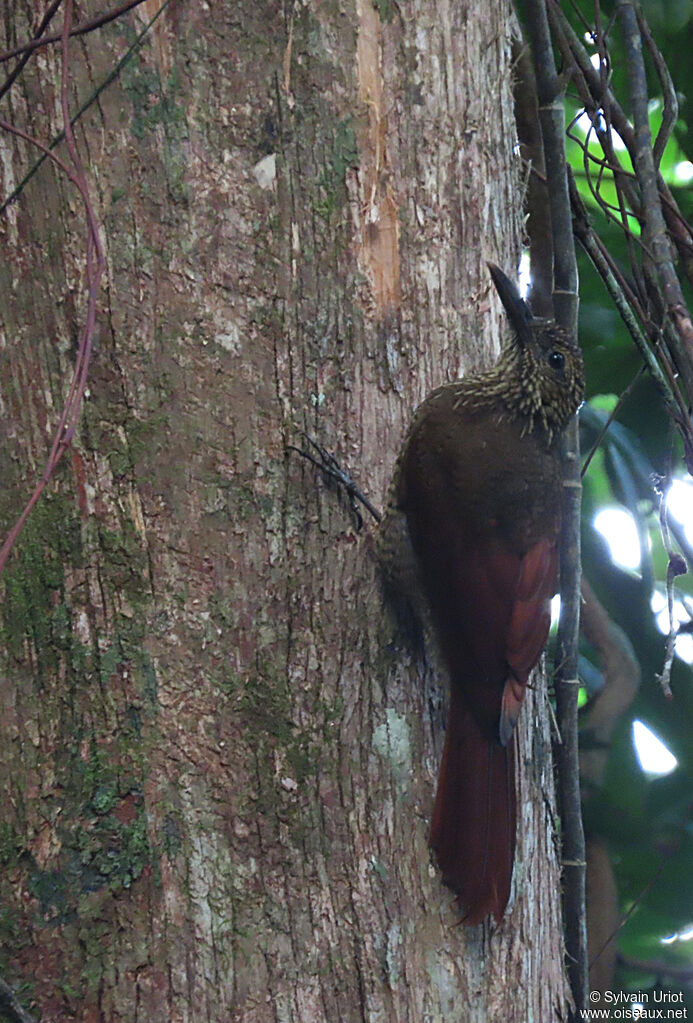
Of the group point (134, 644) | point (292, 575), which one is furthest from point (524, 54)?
point (134, 644)

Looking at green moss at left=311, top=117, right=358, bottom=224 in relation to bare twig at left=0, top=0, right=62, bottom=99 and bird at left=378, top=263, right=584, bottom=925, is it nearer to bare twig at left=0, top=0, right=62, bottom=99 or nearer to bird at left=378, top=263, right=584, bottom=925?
bird at left=378, top=263, right=584, bottom=925

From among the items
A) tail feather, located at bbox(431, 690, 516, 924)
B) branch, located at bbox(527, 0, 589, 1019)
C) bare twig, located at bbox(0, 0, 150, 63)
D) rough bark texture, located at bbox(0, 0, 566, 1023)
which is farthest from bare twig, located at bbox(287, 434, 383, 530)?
branch, located at bbox(527, 0, 589, 1019)

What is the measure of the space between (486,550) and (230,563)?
654 mm

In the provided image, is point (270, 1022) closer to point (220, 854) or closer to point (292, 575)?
point (220, 854)

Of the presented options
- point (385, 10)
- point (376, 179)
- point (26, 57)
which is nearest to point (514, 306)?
point (376, 179)

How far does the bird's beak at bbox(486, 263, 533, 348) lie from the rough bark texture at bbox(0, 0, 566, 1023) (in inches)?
4.8


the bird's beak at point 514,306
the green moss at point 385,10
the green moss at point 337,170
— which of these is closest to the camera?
the green moss at point 337,170

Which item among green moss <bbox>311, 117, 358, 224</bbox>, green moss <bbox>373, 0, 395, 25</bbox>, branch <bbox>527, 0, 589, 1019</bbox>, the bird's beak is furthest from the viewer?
branch <bbox>527, 0, 589, 1019</bbox>

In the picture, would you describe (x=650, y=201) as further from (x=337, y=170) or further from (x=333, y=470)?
(x=333, y=470)

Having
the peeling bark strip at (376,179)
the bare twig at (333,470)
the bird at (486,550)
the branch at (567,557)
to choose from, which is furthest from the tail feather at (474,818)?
the peeling bark strip at (376,179)

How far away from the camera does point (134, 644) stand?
4.60 feet

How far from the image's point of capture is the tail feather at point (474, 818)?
4.93 ft

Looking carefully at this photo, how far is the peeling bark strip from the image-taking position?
5.46 feet

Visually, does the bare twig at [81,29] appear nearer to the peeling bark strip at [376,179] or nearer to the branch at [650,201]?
the peeling bark strip at [376,179]
